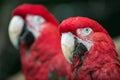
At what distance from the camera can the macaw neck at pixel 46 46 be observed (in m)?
2.81

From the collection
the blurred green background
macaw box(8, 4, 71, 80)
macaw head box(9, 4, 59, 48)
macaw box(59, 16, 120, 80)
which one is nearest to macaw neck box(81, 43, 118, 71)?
macaw box(59, 16, 120, 80)

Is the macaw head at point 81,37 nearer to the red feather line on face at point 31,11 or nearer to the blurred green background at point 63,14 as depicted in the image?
the red feather line on face at point 31,11

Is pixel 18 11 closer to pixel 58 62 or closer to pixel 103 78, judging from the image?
pixel 58 62

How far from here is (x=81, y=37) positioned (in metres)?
2.18

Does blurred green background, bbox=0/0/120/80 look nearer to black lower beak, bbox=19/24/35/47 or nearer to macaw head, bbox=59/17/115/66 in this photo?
black lower beak, bbox=19/24/35/47

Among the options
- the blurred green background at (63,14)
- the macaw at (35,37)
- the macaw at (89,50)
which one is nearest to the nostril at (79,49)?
the macaw at (89,50)

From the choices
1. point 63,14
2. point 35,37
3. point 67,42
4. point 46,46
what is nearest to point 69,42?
point 67,42

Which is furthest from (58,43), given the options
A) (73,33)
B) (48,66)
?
(73,33)

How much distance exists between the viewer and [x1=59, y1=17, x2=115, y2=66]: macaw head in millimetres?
2137

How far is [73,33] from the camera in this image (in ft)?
7.06

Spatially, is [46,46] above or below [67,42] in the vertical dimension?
below

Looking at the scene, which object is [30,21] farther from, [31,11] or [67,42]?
[67,42]

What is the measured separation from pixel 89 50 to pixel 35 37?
0.86 metres

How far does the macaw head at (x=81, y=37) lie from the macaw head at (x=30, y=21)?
31.6 inches
